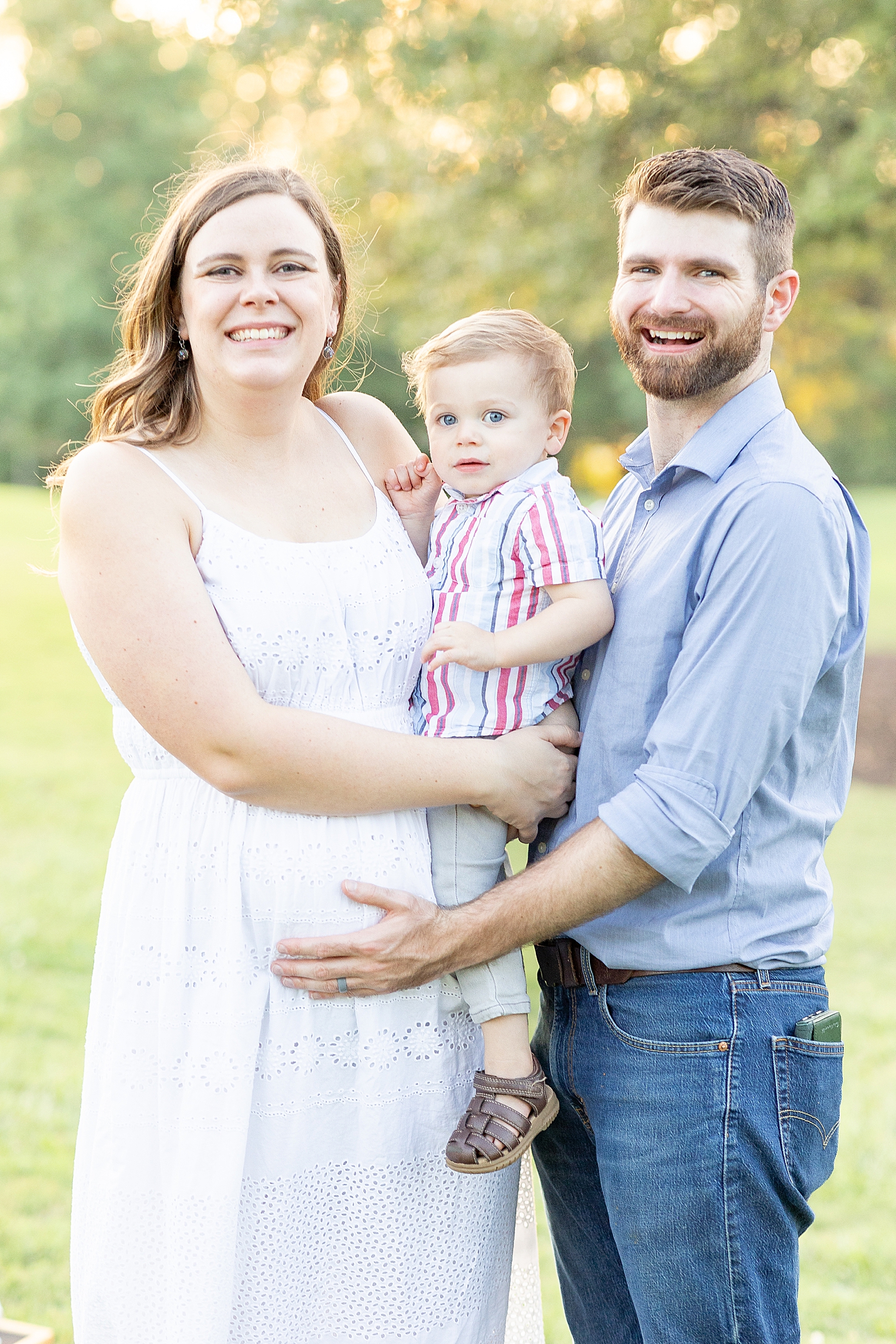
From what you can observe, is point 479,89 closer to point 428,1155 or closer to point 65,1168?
point 65,1168

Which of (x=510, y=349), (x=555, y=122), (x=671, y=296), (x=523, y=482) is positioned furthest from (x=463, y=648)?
(x=555, y=122)

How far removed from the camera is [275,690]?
7.37 feet

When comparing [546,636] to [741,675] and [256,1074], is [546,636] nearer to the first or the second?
[741,675]

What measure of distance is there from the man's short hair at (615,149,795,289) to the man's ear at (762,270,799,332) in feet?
0.05

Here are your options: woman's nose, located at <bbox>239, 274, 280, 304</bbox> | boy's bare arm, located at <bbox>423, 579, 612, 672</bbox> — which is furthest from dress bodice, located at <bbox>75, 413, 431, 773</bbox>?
woman's nose, located at <bbox>239, 274, 280, 304</bbox>

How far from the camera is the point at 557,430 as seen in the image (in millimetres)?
2549

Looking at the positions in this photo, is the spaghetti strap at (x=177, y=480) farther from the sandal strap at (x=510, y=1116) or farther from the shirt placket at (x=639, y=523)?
the sandal strap at (x=510, y=1116)

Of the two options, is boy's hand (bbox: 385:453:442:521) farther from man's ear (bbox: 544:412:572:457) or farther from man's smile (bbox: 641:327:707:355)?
man's smile (bbox: 641:327:707:355)

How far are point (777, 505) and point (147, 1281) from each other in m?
1.73

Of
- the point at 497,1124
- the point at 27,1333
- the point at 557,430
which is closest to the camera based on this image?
the point at 497,1124

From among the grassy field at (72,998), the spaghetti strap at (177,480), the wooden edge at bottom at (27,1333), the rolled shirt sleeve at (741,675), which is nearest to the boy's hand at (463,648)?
the rolled shirt sleeve at (741,675)

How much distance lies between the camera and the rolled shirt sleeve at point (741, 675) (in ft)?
6.57

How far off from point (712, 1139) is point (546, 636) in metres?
0.91

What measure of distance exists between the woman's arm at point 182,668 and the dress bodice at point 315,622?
0.21ft
